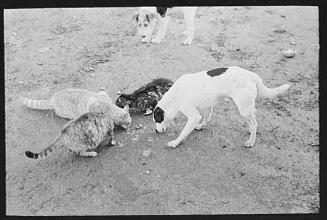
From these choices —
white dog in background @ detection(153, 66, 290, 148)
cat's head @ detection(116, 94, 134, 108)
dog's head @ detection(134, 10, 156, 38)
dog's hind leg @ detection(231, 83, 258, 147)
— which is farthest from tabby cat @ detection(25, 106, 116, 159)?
dog's head @ detection(134, 10, 156, 38)

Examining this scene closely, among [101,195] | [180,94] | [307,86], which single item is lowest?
[101,195]

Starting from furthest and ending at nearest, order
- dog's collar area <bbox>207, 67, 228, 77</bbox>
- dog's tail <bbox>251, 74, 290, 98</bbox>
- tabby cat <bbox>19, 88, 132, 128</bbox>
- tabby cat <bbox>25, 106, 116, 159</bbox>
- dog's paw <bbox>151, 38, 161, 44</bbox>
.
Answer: dog's paw <bbox>151, 38, 161, 44</bbox>
tabby cat <bbox>19, 88, 132, 128</bbox>
dog's tail <bbox>251, 74, 290, 98</bbox>
dog's collar area <bbox>207, 67, 228, 77</bbox>
tabby cat <bbox>25, 106, 116, 159</bbox>

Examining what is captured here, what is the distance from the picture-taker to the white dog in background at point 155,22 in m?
6.05

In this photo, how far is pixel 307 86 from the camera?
17.5ft

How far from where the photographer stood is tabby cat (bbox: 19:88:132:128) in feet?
15.2

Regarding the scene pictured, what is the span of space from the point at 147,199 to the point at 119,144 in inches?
33.8

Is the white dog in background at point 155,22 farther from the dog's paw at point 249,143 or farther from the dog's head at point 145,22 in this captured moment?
the dog's paw at point 249,143

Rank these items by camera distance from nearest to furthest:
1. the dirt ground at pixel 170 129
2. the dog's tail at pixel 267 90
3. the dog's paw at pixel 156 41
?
1. the dirt ground at pixel 170 129
2. the dog's tail at pixel 267 90
3. the dog's paw at pixel 156 41

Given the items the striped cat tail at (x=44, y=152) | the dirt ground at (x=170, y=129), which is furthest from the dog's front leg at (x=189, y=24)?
the striped cat tail at (x=44, y=152)

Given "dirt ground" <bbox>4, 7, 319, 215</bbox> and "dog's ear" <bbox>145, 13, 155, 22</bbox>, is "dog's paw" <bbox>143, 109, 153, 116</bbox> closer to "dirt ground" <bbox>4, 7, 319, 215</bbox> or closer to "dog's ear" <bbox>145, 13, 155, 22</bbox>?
"dirt ground" <bbox>4, 7, 319, 215</bbox>

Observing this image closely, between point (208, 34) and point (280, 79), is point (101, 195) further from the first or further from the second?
point (208, 34)

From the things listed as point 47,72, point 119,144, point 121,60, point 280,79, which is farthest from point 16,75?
point 280,79

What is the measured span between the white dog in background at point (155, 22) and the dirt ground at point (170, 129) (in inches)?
5.6

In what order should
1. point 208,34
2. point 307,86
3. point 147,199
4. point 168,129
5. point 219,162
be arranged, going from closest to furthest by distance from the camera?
point 147,199, point 219,162, point 168,129, point 307,86, point 208,34
